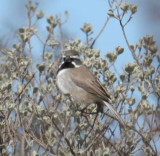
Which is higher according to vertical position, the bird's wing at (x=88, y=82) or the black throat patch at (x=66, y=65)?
the black throat patch at (x=66, y=65)

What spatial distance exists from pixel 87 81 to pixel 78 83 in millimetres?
104

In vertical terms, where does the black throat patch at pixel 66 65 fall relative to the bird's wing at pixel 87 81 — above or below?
above

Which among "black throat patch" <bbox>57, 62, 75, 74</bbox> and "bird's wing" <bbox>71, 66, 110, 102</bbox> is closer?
"bird's wing" <bbox>71, 66, 110, 102</bbox>

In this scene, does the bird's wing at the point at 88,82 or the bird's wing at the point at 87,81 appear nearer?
the bird's wing at the point at 88,82

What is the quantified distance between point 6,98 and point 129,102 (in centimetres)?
106

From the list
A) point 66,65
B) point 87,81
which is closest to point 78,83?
point 87,81

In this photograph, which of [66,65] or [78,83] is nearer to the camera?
[78,83]

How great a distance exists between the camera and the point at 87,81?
454cm

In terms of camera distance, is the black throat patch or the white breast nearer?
the white breast

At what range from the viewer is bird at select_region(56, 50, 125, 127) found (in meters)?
4.25

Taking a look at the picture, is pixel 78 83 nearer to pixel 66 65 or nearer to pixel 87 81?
pixel 87 81

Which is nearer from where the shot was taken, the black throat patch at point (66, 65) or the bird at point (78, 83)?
the bird at point (78, 83)

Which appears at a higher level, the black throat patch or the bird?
the black throat patch

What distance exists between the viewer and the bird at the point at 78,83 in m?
4.25
